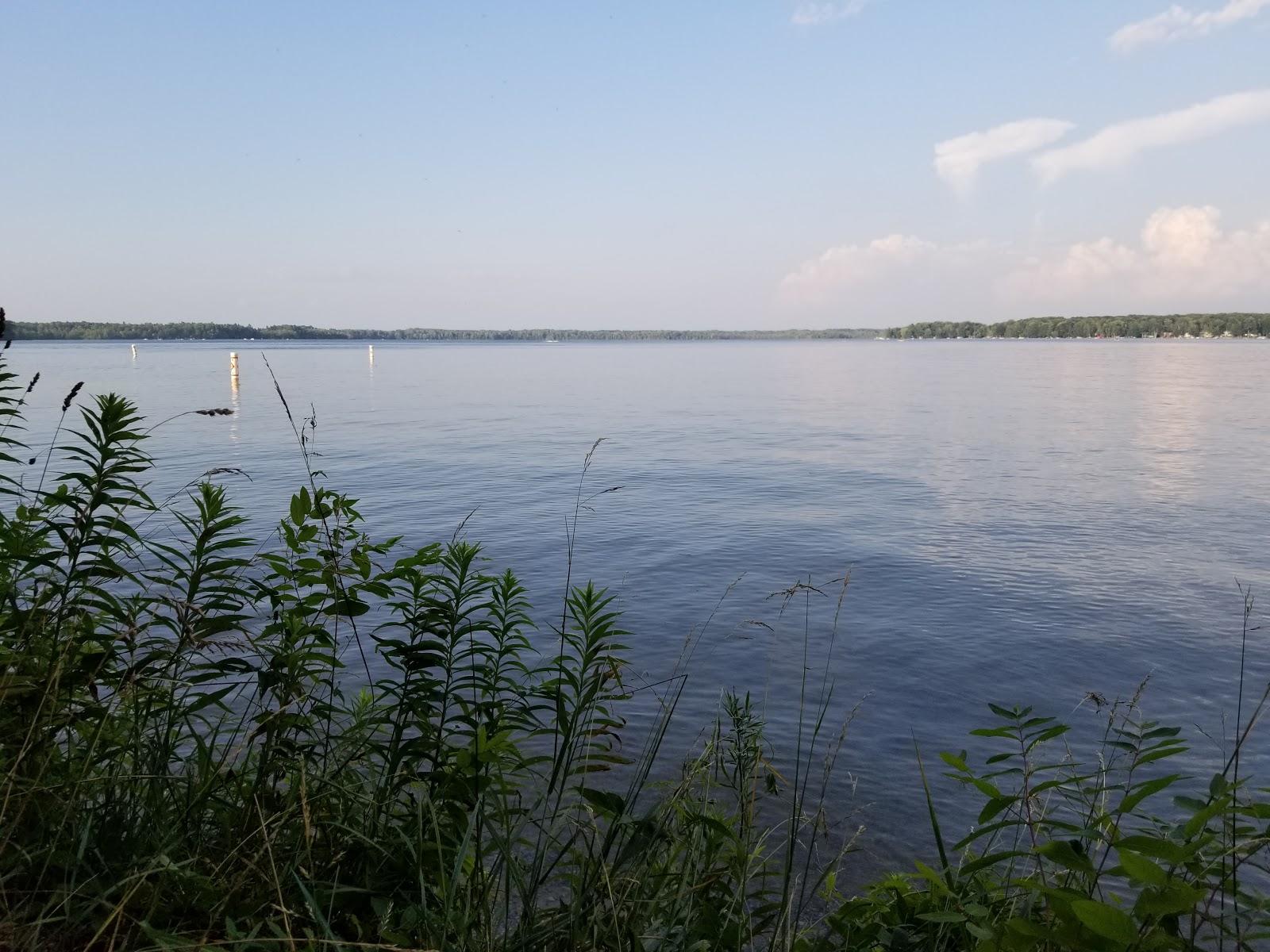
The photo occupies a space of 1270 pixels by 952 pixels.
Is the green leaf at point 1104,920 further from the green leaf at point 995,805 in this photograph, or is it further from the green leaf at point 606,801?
the green leaf at point 606,801

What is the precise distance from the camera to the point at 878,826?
19.2 ft

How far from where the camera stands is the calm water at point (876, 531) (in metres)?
8.31

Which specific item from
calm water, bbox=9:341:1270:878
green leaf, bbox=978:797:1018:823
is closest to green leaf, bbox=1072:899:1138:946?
green leaf, bbox=978:797:1018:823

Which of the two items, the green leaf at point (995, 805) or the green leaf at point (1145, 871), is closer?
the green leaf at point (1145, 871)

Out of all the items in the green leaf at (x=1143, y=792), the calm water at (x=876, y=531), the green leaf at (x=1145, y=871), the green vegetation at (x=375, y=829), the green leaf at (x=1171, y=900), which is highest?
the green leaf at (x=1143, y=792)

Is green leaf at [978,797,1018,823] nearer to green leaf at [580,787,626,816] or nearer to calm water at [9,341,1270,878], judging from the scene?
green leaf at [580,787,626,816]

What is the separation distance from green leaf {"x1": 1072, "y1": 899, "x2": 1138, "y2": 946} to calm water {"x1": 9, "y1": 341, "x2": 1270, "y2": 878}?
3.64 meters

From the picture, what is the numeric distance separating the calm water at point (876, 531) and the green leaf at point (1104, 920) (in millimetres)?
3637

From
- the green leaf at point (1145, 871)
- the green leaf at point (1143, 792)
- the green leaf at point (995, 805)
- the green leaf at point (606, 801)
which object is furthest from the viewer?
the green leaf at point (606, 801)

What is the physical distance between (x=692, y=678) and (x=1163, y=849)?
701 cm

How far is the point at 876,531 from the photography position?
1495 cm

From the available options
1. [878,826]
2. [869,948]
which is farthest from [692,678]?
[869,948]

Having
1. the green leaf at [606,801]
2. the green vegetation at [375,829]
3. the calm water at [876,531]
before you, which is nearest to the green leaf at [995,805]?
the green vegetation at [375,829]

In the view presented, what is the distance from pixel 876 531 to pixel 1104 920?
44.6 ft
